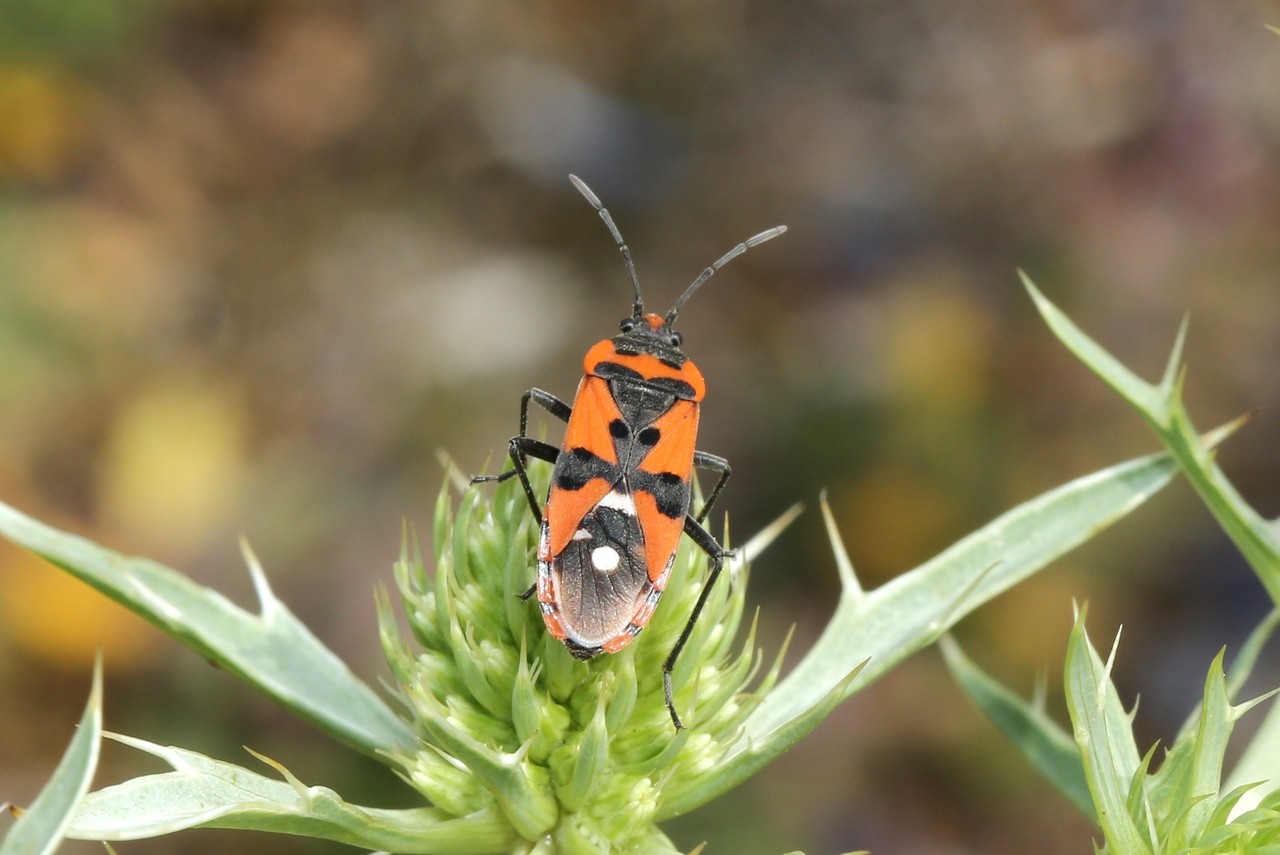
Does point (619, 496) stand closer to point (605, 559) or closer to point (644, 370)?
point (605, 559)

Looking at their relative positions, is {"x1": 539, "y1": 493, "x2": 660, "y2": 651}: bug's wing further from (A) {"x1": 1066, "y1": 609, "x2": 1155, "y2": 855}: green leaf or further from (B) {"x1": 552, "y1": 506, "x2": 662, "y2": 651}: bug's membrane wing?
(A) {"x1": 1066, "y1": 609, "x2": 1155, "y2": 855}: green leaf

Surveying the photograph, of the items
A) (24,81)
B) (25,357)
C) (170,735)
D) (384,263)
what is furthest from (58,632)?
(24,81)

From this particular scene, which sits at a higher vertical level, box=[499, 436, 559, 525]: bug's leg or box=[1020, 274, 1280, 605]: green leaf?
box=[499, 436, 559, 525]: bug's leg

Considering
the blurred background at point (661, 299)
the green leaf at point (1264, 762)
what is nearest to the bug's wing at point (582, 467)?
the green leaf at point (1264, 762)

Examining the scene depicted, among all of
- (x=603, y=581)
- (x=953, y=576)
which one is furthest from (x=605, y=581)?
(x=953, y=576)

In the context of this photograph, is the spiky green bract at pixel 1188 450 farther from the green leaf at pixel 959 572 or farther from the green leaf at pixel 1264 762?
the green leaf at pixel 959 572

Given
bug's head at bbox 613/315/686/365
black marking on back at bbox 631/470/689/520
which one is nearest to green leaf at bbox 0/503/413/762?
black marking on back at bbox 631/470/689/520
